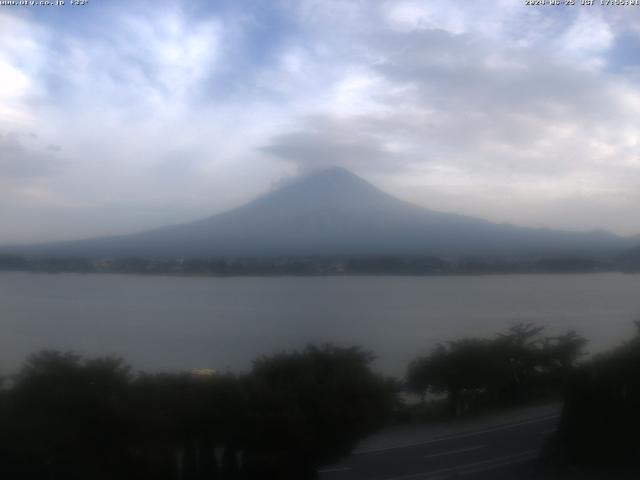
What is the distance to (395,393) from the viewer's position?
603 centimetres

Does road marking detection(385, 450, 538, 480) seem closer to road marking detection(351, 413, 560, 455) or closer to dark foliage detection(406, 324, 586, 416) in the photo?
road marking detection(351, 413, 560, 455)

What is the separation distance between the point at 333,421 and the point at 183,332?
390 centimetres

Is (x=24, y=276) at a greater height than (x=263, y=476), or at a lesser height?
greater

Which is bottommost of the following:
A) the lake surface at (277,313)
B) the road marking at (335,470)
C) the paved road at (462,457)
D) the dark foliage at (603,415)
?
the road marking at (335,470)

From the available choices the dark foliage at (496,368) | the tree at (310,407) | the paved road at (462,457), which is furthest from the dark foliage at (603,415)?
the tree at (310,407)

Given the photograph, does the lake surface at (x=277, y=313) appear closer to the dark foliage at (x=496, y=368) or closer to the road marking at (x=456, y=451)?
the dark foliage at (x=496, y=368)

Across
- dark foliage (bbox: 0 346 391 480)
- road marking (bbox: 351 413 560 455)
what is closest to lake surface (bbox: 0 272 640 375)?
dark foliage (bbox: 0 346 391 480)

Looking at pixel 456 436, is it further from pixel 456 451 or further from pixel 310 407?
pixel 310 407

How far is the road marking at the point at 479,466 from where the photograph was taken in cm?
470

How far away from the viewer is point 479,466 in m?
4.74

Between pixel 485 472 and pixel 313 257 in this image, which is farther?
pixel 313 257

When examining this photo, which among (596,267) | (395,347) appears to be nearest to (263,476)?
(395,347)

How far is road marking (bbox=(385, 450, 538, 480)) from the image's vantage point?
4.70m

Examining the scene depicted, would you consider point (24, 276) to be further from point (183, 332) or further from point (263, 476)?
point (263, 476)
